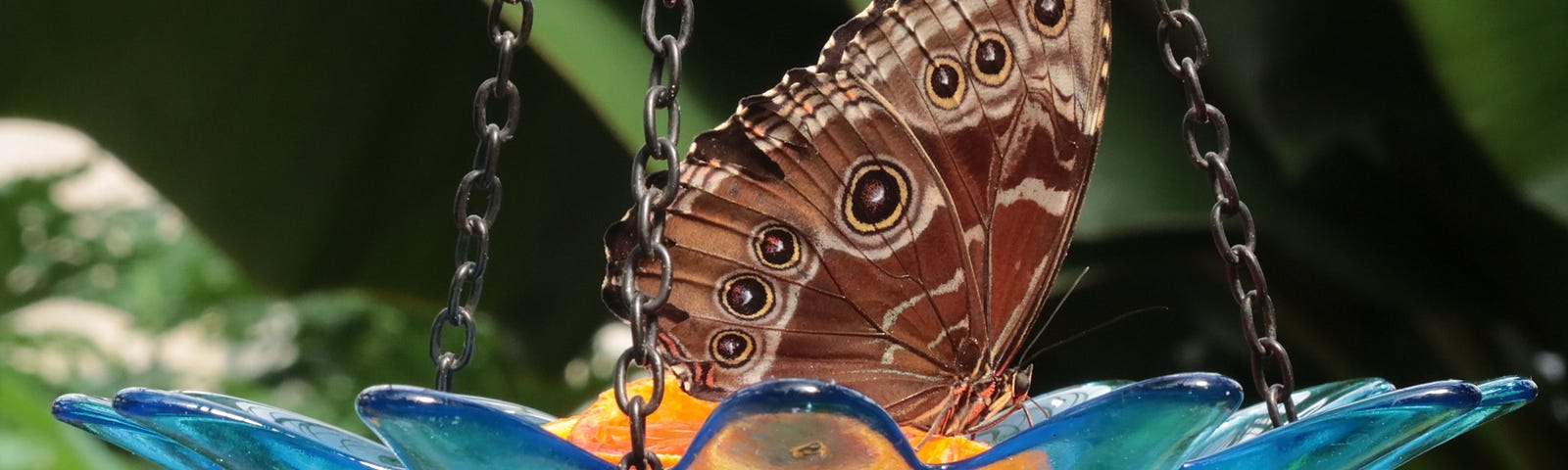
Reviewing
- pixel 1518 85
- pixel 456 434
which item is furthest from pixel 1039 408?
pixel 1518 85

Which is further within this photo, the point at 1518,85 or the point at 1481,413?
the point at 1518,85

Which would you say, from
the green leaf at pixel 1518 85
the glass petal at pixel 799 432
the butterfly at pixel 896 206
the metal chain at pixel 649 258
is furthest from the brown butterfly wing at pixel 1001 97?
the green leaf at pixel 1518 85

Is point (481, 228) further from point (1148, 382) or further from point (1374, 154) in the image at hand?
point (1374, 154)

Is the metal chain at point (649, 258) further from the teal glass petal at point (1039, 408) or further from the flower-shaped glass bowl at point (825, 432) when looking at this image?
the teal glass petal at point (1039, 408)

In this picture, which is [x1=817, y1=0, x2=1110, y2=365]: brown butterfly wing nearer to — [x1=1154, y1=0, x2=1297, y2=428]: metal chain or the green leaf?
[x1=1154, y1=0, x2=1297, y2=428]: metal chain

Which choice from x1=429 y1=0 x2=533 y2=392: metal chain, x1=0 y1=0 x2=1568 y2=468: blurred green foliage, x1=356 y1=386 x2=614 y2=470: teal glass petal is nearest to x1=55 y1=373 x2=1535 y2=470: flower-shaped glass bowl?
x1=356 y1=386 x2=614 y2=470: teal glass petal

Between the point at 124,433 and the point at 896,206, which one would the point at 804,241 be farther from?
the point at 124,433
